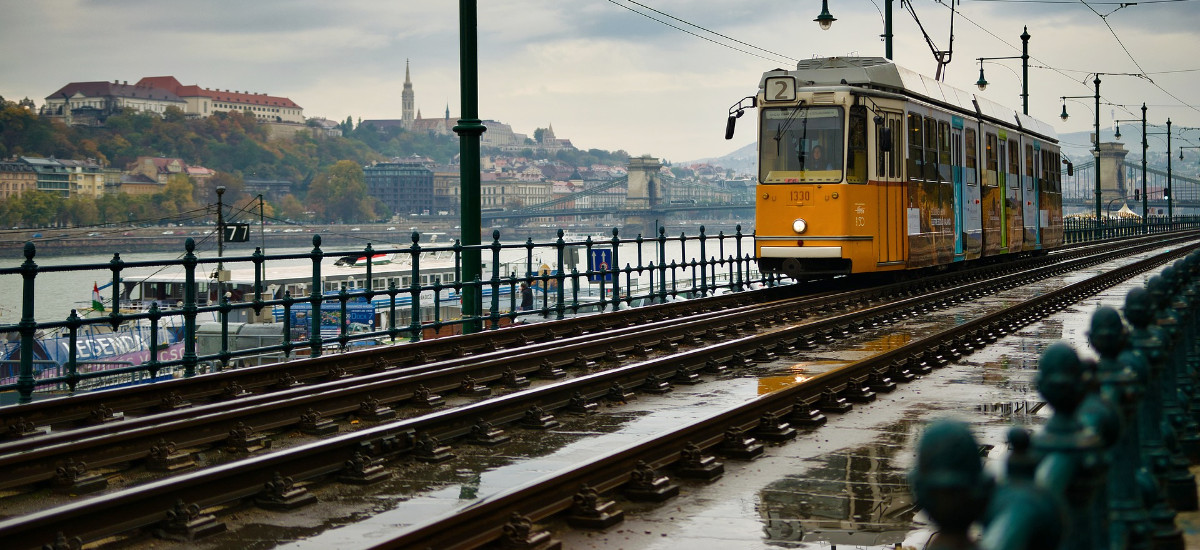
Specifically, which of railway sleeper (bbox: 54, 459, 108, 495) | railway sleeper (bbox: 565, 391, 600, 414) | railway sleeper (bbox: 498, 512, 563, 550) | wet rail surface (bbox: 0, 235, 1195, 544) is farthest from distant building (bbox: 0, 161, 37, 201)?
railway sleeper (bbox: 498, 512, 563, 550)

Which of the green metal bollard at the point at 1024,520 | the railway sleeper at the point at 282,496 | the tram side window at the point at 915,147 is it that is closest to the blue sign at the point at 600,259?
the tram side window at the point at 915,147

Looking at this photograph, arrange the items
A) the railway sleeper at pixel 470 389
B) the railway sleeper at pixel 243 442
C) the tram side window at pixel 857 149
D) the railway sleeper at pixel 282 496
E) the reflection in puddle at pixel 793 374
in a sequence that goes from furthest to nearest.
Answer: the tram side window at pixel 857 149 < the reflection in puddle at pixel 793 374 < the railway sleeper at pixel 470 389 < the railway sleeper at pixel 243 442 < the railway sleeper at pixel 282 496

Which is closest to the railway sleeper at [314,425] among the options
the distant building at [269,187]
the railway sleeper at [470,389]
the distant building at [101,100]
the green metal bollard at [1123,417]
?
the railway sleeper at [470,389]

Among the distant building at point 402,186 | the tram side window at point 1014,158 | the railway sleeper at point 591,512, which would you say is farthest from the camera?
the distant building at point 402,186

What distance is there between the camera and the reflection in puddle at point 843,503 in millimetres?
5250

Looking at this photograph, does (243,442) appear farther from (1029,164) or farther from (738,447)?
(1029,164)

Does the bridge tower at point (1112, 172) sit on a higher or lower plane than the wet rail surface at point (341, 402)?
higher

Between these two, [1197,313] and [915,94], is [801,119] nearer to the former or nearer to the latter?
[915,94]

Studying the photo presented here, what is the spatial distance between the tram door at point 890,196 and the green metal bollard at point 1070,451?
53.9ft

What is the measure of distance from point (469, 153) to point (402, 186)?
125 m

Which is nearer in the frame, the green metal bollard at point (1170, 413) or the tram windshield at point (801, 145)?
the green metal bollard at point (1170, 413)

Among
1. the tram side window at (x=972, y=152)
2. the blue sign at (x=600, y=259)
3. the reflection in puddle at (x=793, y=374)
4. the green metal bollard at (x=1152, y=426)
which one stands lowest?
the reflection in puddle at (x=793, y=374)

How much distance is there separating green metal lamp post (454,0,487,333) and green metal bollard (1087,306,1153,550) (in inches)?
448

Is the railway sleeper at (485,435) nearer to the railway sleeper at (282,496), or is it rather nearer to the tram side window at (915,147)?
the railway sleeper at (282,496)
